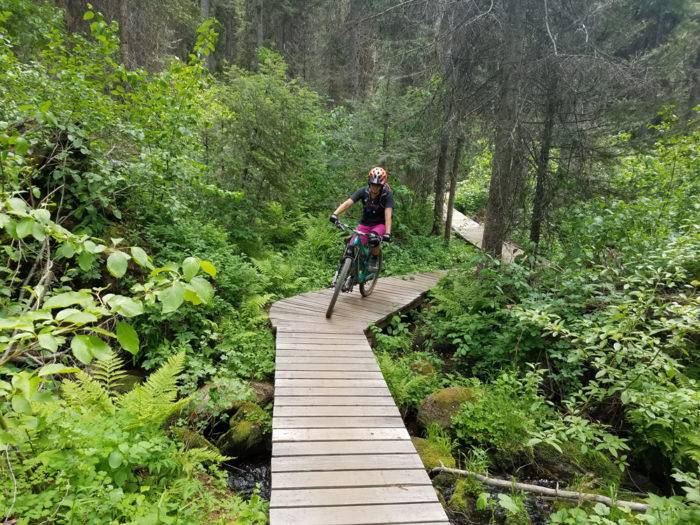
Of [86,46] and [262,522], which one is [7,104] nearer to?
[86,46]

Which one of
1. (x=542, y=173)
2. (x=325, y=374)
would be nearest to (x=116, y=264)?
(x=325, y=374)

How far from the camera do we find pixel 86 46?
5945 mm

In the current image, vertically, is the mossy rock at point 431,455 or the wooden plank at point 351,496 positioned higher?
the wooden plank at point 351,496

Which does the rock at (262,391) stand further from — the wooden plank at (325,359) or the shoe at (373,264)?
the shoe at (373,264)

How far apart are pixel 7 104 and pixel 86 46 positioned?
5.23ft

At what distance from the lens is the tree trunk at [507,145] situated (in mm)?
6420

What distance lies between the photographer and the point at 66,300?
135 cm

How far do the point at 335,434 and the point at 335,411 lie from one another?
0.37m

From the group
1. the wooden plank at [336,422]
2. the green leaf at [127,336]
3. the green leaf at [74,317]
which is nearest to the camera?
the green leaf at [74,317]

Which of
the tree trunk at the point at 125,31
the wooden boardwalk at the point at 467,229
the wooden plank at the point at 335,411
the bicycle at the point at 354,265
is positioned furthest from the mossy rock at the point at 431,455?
the tree trunk at the point at 125,31

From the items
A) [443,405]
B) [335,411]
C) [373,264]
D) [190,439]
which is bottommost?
[190,439]

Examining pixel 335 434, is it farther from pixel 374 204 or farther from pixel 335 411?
pixel 374 204

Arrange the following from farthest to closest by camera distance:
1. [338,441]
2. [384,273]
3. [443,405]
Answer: [384,273], [443,405], [338,441]

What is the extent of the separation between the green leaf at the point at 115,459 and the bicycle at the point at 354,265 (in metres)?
3.68
